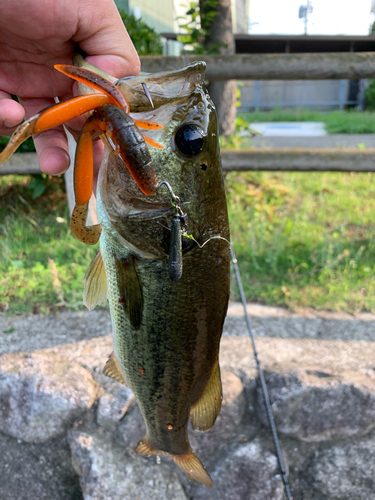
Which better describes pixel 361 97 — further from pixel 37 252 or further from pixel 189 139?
pixel 189 139

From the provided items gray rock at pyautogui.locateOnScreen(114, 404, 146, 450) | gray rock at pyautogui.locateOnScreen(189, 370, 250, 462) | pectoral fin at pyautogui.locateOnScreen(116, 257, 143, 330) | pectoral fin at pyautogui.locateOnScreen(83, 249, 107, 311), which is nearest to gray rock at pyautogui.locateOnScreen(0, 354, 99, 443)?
gray rock at pyautogui.locateOnScreen(114, 404, 146, 450)

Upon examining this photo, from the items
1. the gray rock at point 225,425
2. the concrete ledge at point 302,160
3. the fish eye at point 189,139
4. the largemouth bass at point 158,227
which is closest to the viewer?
the largemouth bass at point 158,227

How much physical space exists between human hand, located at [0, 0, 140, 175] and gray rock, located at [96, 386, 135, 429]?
1406 millimetres

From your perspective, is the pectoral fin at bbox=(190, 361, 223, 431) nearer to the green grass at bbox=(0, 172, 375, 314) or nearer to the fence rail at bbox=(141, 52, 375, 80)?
the green grass at bbox=(0, 172, 375, 314)

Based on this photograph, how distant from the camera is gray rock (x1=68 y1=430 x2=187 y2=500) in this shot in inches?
87.1

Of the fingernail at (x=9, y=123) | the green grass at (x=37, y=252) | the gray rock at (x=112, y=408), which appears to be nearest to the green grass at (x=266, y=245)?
the green grass at (x=37, y=252)

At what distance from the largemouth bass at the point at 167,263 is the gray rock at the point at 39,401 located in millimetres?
895

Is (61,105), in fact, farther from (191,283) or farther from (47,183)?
(47,183)

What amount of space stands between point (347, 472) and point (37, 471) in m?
1.81

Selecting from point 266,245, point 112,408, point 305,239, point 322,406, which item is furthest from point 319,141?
point 112,408

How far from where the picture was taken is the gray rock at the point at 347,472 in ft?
7.52

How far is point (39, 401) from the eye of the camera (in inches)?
90.3

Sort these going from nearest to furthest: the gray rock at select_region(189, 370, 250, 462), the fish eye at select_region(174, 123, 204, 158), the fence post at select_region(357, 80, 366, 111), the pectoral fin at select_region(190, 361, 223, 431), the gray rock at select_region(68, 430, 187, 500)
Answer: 1. the fish eye at select_region(174, 123, 204, 158)
2. the pectoral fin at select_region(190, 361, 223, 431)
3. the gray rock at select_region(68, 430, 187, 500)
4. the gray rock at select_region(189, 370, 250, 462)
5. the fence post at select_region(357, 80, 366, 111)

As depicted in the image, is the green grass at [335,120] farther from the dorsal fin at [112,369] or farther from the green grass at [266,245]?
the dorsal fin at [112,369]
